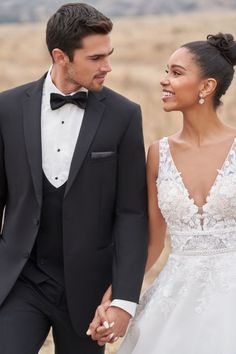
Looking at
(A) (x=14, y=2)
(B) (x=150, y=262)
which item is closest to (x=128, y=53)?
(A) (x=14, y=2)

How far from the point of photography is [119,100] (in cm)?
498

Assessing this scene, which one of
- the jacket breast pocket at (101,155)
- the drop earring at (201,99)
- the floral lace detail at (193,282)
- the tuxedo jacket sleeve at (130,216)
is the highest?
the drop earring at (201,99)

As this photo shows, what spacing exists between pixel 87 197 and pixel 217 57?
3.24 ft

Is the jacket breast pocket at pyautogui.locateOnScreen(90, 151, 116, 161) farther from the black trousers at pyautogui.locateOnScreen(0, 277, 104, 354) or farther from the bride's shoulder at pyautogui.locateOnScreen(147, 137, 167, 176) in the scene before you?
the black trousers at pyautogui.locateOnScreen(0, 277, 104, 354)

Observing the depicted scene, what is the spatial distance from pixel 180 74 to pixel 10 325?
4.88ft

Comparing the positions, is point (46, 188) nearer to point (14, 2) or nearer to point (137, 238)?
point (137, 238)

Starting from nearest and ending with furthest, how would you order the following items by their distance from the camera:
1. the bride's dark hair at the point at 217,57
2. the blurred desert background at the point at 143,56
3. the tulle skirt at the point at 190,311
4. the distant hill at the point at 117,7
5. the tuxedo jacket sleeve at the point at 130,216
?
the tulle skirt at the point at 190,311, the tuxedo jacket sleeve at the point at 130,216, the bride's dark hair at the point at 217,57, the blurred desert background at the point at 143,56, the distant hill at the point at 117,7

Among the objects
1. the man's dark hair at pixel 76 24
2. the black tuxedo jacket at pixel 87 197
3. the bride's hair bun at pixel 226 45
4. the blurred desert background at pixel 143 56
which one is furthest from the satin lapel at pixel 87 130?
the blurred desert background at pixel 143 56

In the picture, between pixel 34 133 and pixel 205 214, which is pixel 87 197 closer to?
pixel 34 133

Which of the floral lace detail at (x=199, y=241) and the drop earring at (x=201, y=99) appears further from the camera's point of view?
the drop earring at (x=201, y=99)

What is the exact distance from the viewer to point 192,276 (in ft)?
16.2

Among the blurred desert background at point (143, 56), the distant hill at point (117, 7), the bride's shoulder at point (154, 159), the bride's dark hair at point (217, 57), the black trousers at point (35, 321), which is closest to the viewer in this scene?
the black trousers at point (35, 321)

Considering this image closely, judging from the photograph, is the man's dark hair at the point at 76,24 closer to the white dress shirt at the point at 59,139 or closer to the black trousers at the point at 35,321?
the white dress shirt at the point at 59,139

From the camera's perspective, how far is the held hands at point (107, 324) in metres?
4.68
